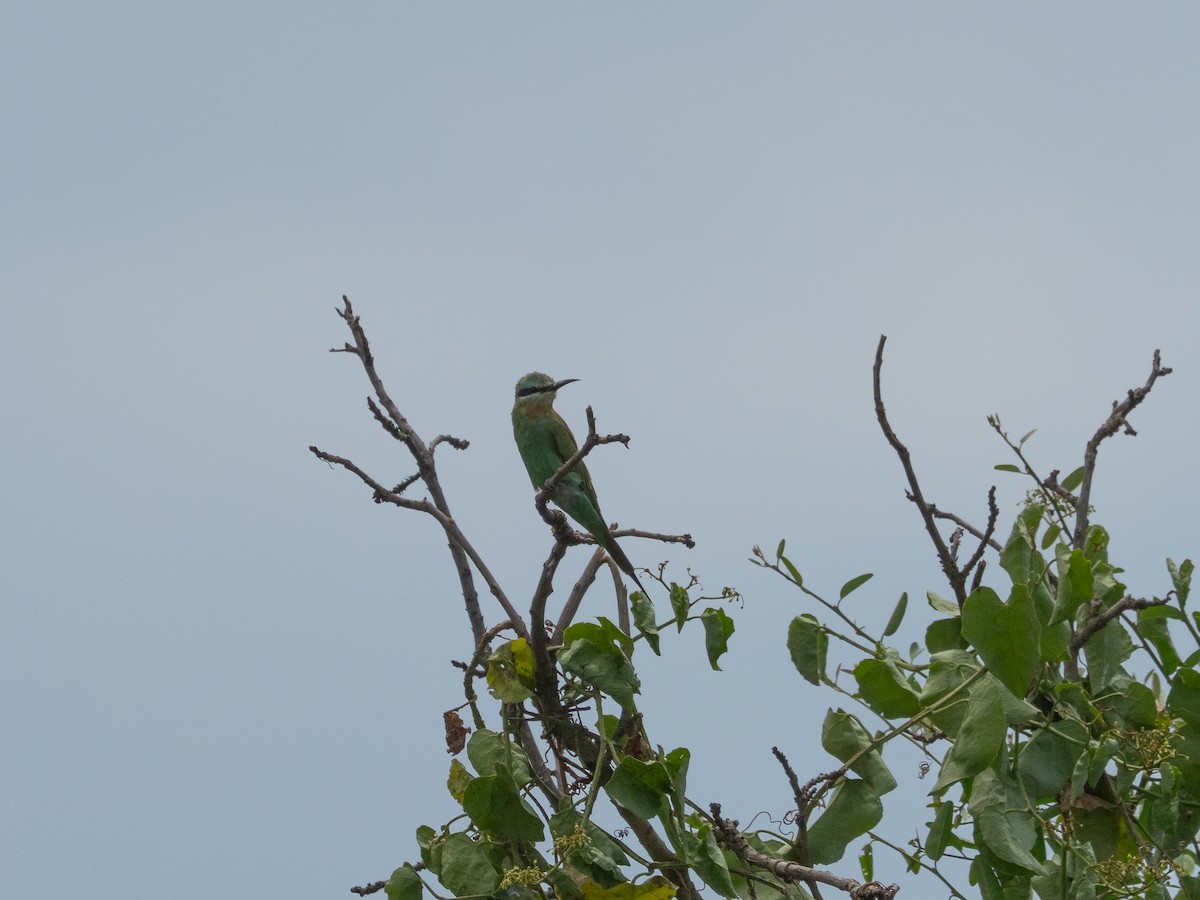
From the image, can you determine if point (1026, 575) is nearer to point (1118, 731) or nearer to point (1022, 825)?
point (1118, 731)

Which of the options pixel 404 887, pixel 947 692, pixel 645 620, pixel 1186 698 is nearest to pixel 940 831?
pixel 947 692

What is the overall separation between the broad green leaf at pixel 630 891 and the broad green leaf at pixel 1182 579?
47.6 inches

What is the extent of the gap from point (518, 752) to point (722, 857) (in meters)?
0.45

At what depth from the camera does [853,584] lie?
2.90 metres

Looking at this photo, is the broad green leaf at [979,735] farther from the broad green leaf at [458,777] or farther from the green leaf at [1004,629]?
the broad green leaf at [458,777]

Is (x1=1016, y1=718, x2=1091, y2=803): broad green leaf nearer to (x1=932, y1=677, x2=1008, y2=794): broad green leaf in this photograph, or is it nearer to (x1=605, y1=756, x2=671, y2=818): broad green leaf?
(x1=932, y1=677, x2=1008, y2=794): broad green leaf

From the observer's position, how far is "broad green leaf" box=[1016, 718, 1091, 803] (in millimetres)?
2301

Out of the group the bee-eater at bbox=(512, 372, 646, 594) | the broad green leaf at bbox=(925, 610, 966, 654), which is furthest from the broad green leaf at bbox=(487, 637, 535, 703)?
the bee-eater at bbox=(512, 372, 646, 594)

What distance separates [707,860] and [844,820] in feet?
1.11

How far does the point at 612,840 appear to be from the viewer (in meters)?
2.38

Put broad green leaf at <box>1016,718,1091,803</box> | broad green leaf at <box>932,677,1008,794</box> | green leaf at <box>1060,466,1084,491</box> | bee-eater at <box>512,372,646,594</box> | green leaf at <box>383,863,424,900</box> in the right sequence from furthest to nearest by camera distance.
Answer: bee-eater at <box>512,372,646,594</box> < green leaf at <box>1060,466,1084,491</box> < green leaf at <box>383,863,424,900</box> < broad green leaf at <box>1016,718,1091,803</box> < broad green leaf at <box>932,677,1008,794</box>

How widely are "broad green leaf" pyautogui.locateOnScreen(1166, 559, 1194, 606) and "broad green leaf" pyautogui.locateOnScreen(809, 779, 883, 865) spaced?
0.75 meters

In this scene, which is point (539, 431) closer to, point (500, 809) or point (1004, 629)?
point (500, 809)

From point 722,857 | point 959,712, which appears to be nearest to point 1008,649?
point 959,712
